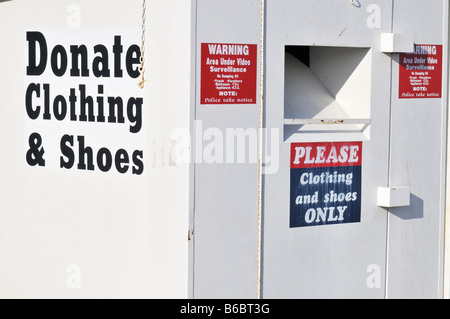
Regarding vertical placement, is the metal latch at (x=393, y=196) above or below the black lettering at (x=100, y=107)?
below

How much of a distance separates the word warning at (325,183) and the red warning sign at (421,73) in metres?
0.46

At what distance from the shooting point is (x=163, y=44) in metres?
4.51

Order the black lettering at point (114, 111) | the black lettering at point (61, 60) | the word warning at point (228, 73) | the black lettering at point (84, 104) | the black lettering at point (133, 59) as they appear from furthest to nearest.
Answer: the black lettering at point (61, 60) < the black lettering at point (84, 104) < the black lettering at point (114, 111) < the black lettering at point (133, 59) < the word warning at point (228, 73)

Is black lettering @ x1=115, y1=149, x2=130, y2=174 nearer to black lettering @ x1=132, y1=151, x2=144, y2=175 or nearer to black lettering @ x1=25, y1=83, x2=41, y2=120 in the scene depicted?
black lettering @ x1=132, y1=151, x2=144, y2=175

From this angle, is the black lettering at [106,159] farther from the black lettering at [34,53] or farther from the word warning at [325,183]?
the word warning at [325,183]

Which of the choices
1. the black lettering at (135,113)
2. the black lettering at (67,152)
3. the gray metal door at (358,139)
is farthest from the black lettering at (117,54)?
Result: the gray metal door at (358,139)

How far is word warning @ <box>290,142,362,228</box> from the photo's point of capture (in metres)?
4.80

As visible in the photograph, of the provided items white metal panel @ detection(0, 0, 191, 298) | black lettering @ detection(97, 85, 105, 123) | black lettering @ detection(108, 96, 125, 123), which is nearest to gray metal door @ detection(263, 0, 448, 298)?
white metal panel @ detection(0, 0, 191, 298)

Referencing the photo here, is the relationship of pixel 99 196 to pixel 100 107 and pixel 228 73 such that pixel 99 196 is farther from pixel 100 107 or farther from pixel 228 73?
pixel 228 73

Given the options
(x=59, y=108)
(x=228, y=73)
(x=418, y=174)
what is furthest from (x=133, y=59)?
(x=418, y=174)

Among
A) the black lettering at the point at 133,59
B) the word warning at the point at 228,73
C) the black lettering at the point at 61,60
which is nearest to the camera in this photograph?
the word warning at the point at 228,73

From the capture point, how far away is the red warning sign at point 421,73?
5125mm
